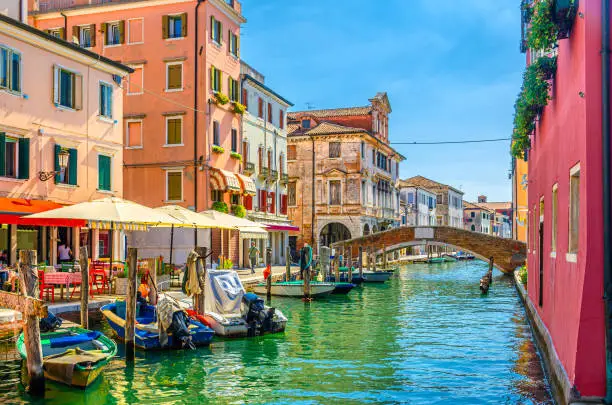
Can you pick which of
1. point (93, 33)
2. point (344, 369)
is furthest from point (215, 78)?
point (344, 369)

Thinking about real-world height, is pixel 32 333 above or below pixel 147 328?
above

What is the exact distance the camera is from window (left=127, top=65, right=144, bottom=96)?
105 ft

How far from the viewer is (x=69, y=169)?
2231 centimetres

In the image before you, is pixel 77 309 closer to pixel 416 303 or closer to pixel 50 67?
pixel 50 67

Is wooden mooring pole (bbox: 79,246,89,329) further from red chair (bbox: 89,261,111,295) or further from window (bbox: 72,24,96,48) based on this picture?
window (bbox: 72,24,96,48)

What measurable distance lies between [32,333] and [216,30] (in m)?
24.8

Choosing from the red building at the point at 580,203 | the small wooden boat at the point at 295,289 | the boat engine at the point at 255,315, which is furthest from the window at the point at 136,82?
the red building at the point at 580,203

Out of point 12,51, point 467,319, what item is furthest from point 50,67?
point 467,319

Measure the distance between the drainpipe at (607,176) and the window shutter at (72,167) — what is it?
61.1ft

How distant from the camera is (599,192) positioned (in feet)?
22.7

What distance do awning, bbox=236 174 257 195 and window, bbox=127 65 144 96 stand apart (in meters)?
6.17

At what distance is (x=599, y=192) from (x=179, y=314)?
31.0ft

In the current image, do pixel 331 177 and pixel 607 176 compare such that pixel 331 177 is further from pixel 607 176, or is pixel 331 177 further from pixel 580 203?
pixel 607 176

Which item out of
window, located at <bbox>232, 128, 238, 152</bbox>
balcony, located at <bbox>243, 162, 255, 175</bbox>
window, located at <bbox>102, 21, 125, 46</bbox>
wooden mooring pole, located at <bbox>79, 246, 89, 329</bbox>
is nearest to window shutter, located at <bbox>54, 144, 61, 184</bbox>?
wooden mooring pole, located at <bbox>79, 246, 89, 329</bbox>
